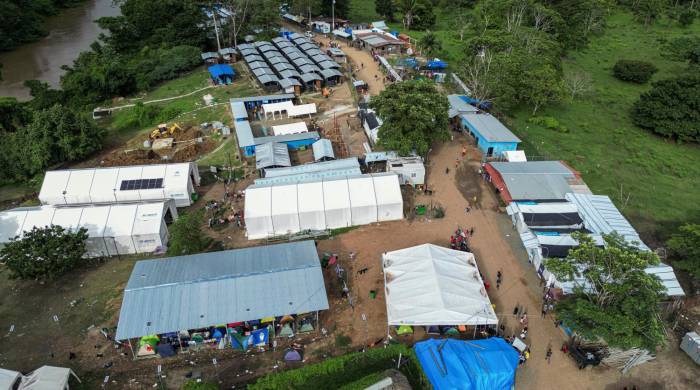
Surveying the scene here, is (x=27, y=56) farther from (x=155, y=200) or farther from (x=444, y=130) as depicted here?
(x=444, y=130)

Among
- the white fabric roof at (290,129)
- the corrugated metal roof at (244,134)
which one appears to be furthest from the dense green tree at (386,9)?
the corrugated metal roof at (244,134)

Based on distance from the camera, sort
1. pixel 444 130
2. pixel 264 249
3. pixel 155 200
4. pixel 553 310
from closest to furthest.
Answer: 1. pixel 553 310
2. pixel 264 249
3. pixel 155 200
4. pixel 444 130

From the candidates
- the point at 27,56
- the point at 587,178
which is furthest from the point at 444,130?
the point at 27,56

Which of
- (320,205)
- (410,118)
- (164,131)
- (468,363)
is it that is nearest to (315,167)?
(320,205)

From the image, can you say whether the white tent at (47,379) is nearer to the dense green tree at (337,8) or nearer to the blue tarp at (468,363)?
the blue tarp at (468,363)

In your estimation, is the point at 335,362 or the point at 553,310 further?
the point at 553,310

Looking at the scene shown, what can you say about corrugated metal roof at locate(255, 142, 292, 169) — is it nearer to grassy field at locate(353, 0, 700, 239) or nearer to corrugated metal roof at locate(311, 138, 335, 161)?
corrugated metal roof at locate(311, 138, 335, 161)
